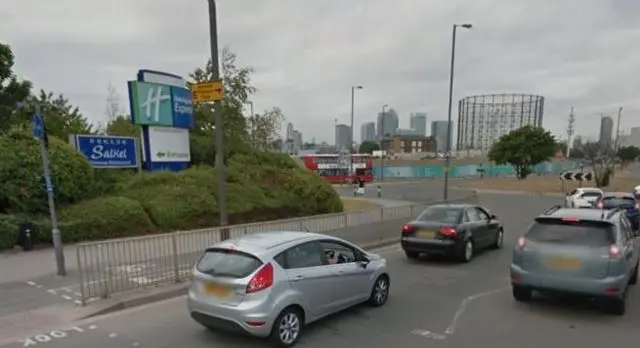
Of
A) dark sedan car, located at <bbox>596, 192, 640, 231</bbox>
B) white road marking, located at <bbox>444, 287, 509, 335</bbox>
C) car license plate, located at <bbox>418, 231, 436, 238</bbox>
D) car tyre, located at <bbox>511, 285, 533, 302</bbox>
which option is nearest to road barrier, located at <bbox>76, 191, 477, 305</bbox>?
car license plate, located at <bbox>418, 231, 436, 238</bbox>

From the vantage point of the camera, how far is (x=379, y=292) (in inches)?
281

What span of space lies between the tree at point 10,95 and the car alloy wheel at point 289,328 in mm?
19823

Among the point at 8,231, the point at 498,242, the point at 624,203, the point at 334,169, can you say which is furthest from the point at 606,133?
the point at 8,231

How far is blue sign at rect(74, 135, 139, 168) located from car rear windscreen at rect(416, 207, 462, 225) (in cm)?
1071

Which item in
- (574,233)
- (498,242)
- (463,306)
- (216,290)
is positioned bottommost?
(498,242)

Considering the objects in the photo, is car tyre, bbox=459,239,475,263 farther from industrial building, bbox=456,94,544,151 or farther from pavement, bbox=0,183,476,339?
industrial building, bbox=456,94,544,151

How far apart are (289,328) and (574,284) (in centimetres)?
410

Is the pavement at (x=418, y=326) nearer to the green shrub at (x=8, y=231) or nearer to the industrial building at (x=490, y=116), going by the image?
the green shrub at (x=8, y=231)

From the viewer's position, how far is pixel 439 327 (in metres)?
6.13

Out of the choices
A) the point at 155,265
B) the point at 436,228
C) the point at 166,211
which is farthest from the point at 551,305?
the point at 166,211

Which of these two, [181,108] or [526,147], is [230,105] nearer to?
[181,108]

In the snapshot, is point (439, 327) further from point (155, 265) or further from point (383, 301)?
point (155, 265)

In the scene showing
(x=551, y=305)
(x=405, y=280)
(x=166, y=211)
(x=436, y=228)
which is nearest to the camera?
(x=551, y=305)

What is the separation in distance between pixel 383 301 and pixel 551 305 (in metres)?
2.67
